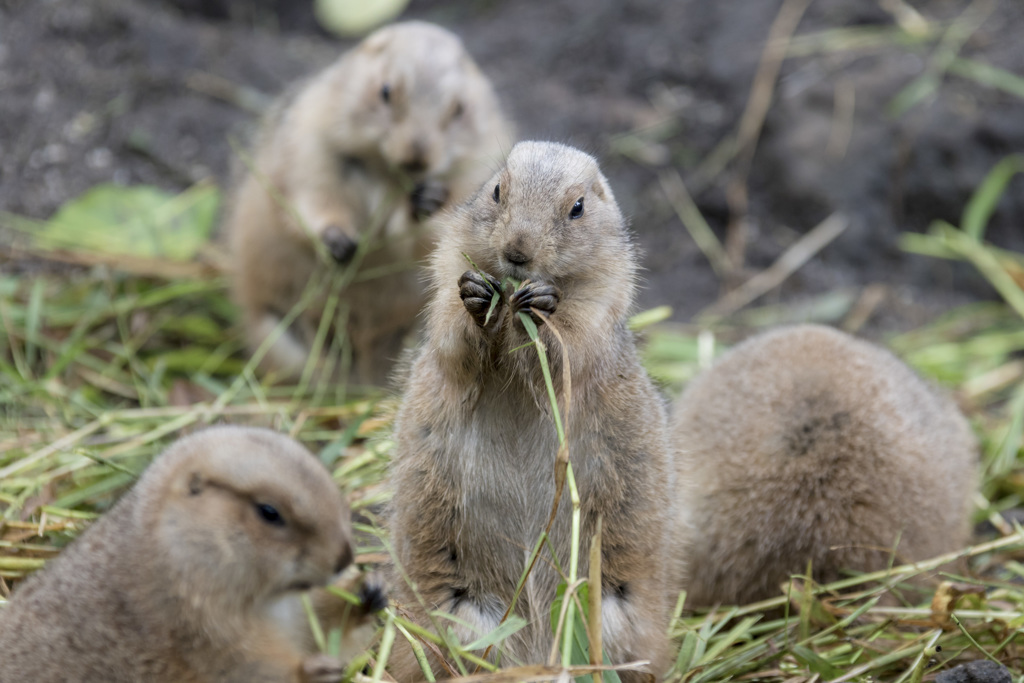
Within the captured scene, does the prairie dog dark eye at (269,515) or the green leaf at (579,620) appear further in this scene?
the green leaf at (579,620)

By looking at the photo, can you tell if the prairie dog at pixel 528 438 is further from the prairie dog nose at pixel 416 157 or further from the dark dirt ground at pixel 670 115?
the dark dirt ground at pixel 670 115

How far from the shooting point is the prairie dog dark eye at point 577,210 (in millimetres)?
3834

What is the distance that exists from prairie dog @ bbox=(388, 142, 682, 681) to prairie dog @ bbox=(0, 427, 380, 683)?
54 cm

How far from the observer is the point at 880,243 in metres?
8.98

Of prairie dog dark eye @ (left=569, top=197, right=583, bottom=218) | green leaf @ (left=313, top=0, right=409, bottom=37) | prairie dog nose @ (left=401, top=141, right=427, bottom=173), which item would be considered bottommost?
prairie dog nose @ (left=401, top=141, right=427, bottom=173)

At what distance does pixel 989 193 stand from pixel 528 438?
614 cm

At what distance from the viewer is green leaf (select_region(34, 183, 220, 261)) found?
774cm

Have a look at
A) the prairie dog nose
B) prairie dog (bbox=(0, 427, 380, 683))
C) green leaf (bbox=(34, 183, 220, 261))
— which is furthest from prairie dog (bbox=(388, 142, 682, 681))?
green leaf (bbox=(34, 183, 220, 261))

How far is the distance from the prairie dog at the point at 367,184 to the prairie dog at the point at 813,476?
98.6 inches

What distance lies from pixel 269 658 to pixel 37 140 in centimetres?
655

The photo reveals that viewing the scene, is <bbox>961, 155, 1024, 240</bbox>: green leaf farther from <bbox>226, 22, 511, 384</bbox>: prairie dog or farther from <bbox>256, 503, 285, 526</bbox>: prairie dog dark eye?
<bbox>256, 503, 285, 526</bbox>: prairie dog dark eye

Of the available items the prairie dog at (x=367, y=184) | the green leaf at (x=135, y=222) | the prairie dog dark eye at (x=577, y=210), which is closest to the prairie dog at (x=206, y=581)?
the prairie dog dark eye at (x=577, y=210)

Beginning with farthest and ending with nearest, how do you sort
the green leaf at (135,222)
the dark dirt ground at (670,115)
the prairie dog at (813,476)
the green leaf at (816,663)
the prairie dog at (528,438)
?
the dark dirt ground at (670,115), the green leaf at (135,222), the prairie dog at (813,476), the green leaf at (816,663), the prairie dog at (528,438)

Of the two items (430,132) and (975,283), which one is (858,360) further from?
(975,283)
